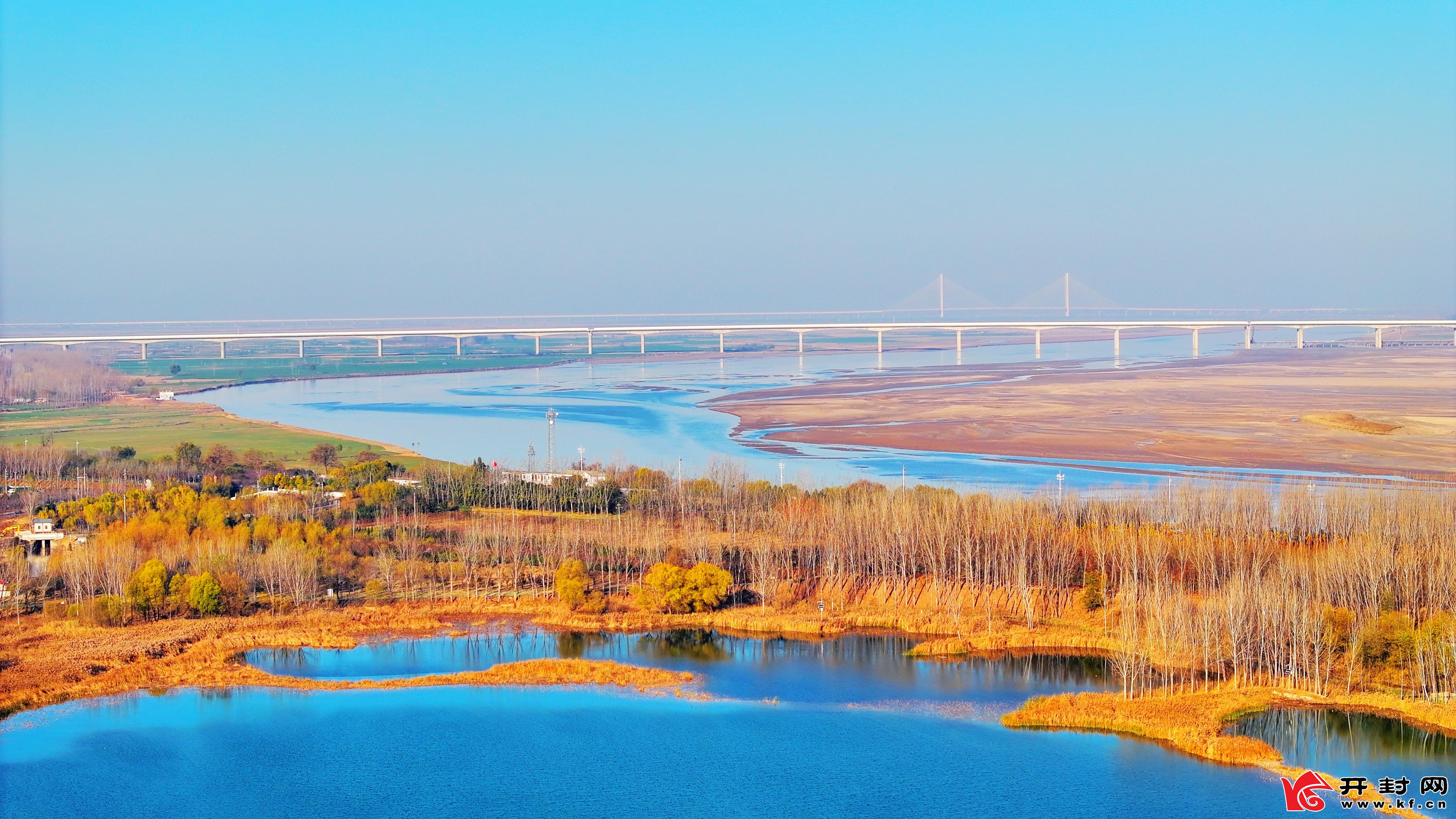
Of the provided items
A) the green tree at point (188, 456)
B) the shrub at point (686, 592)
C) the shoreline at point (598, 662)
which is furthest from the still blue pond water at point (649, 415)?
the shoreline at point (598, 662)

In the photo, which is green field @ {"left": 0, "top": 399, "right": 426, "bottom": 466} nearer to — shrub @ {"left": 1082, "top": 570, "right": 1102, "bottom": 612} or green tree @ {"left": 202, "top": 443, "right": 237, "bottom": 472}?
green tree @ {"left": 202, "top": 443, "right": 237, "bottom": 472}

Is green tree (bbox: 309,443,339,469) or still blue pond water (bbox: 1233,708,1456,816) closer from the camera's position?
still blue pond water (bbox: 1233,708,1456,816)

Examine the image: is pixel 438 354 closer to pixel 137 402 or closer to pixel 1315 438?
pixel 137 402

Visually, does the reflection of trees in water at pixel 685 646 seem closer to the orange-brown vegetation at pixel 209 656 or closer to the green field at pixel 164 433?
the orange-brown vegetation at pixel 209 656

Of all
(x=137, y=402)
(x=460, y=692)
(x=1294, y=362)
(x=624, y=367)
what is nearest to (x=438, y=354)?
(x=624, y=367)

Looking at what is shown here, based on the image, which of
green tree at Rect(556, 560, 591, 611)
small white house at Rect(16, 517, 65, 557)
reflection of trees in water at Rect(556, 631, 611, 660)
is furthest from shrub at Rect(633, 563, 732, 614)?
small white house at Rect(16, 517, 65, 557)
